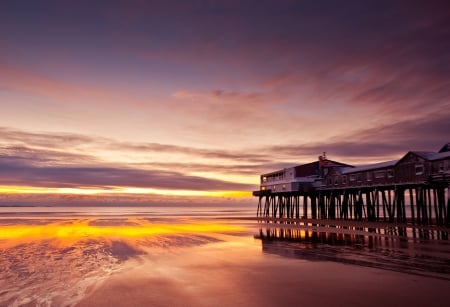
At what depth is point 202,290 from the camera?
11977mm

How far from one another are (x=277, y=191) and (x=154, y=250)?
4700 cm

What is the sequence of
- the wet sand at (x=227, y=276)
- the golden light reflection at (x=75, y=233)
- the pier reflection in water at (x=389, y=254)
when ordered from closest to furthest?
1. the wet sand at (x=227, y=276)
2. the pier reflection in water at (x=389, y=254)
3. the golden light reflection at (x=75, y=233)

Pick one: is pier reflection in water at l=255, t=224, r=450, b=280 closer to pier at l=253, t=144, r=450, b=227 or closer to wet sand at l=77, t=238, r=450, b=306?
wet sand at l=77, t=238, r=450, b=306

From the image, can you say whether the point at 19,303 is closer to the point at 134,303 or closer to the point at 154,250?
the point at 134,303

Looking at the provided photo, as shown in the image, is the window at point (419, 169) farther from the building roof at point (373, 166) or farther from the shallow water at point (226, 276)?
the shallow water at point (226, 276)

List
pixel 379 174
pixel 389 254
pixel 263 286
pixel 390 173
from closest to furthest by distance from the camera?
pixel 263 286
pixel 389 254
pixel 390 173
pixel 379 174

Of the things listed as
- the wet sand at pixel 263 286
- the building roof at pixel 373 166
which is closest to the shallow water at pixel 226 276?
the wet sand at pixel 263 286

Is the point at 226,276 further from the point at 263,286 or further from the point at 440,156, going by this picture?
the point at 440,156

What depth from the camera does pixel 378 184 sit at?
44812 millimetres

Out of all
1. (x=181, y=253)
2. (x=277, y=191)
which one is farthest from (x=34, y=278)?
(x=277, y=191)

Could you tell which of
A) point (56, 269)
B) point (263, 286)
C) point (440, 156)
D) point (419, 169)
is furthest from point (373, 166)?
point (56, 269)

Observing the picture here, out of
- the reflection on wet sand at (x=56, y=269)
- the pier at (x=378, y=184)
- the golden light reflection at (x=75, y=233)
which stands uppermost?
the pier at (x=378, y=184)

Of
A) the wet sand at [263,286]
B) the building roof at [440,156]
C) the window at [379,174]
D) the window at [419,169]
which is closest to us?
the wet sand at [263,286]

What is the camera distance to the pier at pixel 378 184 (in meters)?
→ 37.1
